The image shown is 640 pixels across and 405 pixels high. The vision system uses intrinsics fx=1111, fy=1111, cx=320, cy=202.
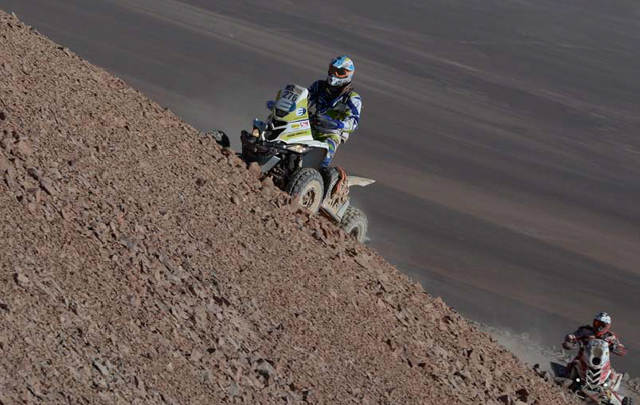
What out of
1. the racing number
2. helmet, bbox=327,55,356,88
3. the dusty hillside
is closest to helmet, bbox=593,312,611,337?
the dusty hillside

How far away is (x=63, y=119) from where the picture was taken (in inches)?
440

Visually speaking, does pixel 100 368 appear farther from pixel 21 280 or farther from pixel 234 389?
pixel 234 389

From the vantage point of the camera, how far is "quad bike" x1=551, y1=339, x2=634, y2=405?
1538 cm

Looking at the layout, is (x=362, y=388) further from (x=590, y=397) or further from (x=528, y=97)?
(x=528, y=97)

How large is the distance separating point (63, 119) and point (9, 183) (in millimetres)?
1869

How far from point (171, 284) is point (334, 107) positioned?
20.7ft

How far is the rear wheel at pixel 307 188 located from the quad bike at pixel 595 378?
14.4 ft

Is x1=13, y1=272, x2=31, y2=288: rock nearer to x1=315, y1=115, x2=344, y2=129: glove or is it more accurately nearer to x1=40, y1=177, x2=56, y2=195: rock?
x1=40, y1=177, x2=56, y2=195: rock

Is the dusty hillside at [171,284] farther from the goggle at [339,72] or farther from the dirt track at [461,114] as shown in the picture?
the dirt track at [461,114]

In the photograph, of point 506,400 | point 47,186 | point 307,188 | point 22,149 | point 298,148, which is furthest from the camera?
point 298,148

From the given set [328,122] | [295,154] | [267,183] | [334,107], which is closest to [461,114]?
[334,107]

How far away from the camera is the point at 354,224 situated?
15.4 meters

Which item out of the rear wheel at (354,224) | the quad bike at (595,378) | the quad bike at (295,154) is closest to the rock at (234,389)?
the quad bike at (295,154)

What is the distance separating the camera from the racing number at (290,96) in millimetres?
14445
